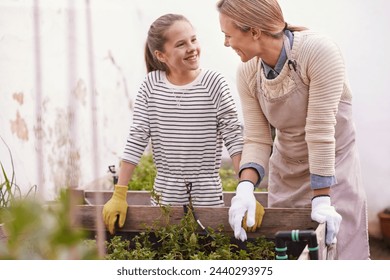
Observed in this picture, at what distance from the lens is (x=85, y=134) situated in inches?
85.7

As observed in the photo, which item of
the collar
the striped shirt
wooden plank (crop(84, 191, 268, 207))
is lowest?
wooden plank (crop(84, 191, 268, 207))

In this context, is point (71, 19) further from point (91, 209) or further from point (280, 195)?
point (280, 195)

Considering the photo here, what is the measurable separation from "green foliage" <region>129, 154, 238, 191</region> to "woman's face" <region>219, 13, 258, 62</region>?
115cm

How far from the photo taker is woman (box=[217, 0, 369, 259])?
1.52 m

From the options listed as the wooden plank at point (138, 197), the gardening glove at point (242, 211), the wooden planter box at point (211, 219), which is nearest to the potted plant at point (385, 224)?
the wooden plank at point (138, 197)

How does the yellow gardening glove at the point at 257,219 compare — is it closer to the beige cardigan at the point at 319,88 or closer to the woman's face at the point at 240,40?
the beige cardigan at the point at 319,88

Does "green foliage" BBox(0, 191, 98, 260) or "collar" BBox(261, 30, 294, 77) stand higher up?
"collar" BBox(261, 30, 294, 77)

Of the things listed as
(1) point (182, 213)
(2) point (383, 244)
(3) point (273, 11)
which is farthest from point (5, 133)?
(2) point (383, 244)

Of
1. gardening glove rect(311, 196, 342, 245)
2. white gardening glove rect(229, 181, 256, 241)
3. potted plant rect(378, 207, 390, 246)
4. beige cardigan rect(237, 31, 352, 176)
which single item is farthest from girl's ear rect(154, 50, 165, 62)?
potted plant rect(378, 207, 390, 246)

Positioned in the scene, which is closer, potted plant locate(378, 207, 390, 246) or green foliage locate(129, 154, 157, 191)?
potted plant locate(378, 207, 390, 246)

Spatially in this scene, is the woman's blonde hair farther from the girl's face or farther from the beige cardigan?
the girl's face
